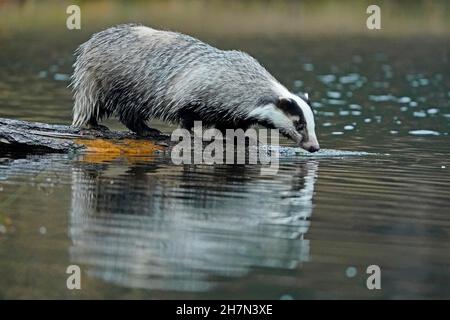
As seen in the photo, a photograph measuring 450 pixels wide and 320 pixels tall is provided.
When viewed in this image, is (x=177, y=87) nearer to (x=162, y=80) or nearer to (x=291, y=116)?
(x=162, y=80)

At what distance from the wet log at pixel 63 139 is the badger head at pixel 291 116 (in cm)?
153

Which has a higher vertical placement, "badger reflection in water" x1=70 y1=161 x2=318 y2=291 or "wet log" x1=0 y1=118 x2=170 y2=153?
"wet log" x1=0 y1=118 x2=170 y2=153

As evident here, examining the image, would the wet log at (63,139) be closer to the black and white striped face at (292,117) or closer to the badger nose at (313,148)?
the black and white striped face at (292,117)

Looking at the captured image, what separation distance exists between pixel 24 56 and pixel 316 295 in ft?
85.1

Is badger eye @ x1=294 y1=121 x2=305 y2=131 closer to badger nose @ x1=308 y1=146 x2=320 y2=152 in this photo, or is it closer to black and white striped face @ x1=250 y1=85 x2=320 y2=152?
black and white striped face @ x1=250 y1=85 x2=320 y2=152

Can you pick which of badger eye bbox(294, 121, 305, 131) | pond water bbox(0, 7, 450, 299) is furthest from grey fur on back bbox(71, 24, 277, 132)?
pond water bbox(0, 7, 450, 299)

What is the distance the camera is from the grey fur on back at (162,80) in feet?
46.3

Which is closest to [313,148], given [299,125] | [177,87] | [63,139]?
[299,125]

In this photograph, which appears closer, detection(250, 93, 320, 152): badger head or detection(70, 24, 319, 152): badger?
detection(250, 93, 320, 152): badger head

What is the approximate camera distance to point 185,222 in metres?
10.2

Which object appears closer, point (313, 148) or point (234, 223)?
point (234, 223)

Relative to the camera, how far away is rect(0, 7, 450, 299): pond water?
823 cm

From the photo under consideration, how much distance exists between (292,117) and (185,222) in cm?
398
